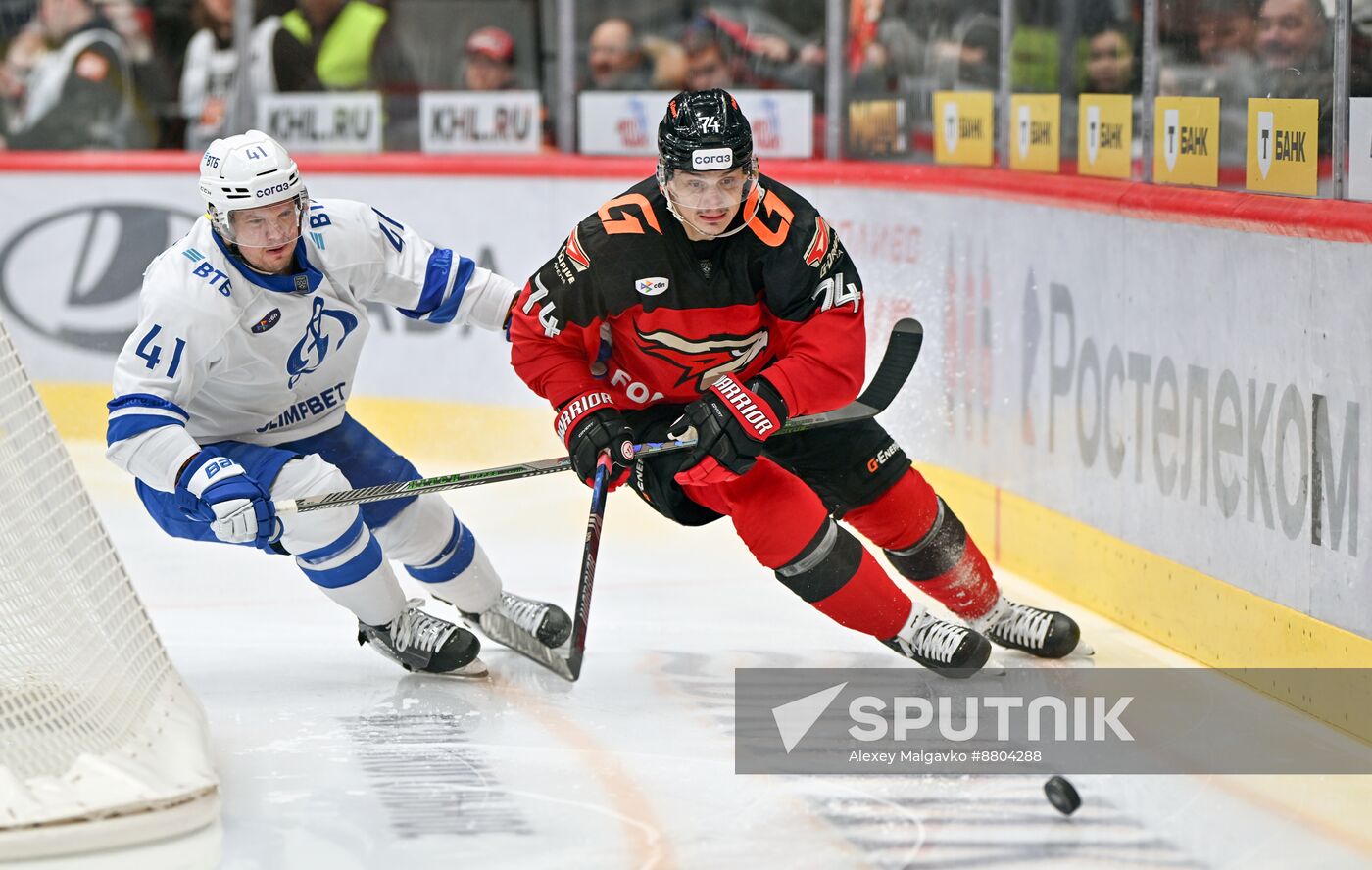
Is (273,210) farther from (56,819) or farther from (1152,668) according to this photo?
(1152,668)

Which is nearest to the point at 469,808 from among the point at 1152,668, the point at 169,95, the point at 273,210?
the point at 273,210

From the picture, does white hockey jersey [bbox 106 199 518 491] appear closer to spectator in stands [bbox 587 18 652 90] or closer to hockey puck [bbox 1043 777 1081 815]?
hockey puck [bbox 1043 777 1081 815]

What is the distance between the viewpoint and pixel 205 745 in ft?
9.33

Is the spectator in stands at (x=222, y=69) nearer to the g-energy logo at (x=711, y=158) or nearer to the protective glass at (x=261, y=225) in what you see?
the protective glass at (x=261, y=225)

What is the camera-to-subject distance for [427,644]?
11.7ft

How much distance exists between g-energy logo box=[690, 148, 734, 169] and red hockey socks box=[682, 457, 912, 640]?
0.58 meters

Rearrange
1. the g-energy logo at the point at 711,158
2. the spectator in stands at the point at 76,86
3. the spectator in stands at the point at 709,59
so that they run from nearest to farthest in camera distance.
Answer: the g-energy logo at the point at 711,158 → the spectator in stands at the point at 709,59 → the spectator in stands at the point at 76,86

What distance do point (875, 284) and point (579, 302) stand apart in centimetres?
198

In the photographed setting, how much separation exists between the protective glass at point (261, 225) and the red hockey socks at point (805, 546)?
877mm

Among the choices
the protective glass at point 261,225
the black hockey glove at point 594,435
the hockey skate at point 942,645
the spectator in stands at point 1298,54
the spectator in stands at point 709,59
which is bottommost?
the hockey skate at point 942,645

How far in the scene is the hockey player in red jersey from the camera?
3.12 meters

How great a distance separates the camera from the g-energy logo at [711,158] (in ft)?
9.76

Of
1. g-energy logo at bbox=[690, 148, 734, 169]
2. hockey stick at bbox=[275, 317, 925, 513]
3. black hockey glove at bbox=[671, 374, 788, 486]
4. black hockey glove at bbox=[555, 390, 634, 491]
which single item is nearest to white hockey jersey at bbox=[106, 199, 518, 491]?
hockey stick at bbox=[275, 317, 925, 513]

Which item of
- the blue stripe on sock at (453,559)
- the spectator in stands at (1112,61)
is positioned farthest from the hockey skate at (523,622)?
the spectator in stands at (1112,61)
